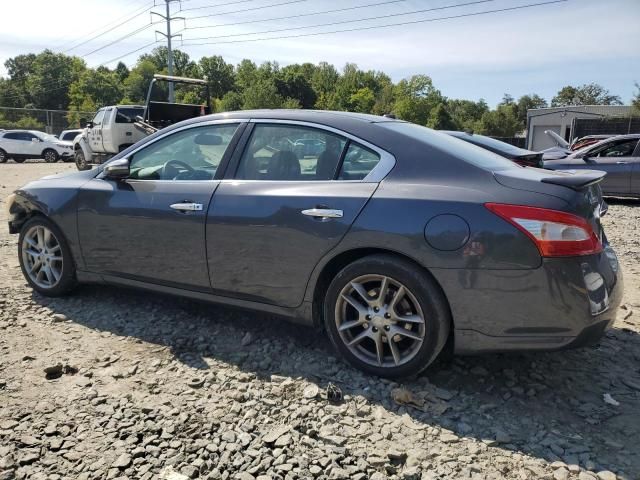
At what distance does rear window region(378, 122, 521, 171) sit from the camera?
3140mm

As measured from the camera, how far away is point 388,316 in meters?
3.04

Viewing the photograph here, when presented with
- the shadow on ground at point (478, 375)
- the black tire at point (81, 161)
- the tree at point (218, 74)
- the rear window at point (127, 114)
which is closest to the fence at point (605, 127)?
the rear window at point (127, 114)

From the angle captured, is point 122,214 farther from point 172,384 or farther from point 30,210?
point 172,384

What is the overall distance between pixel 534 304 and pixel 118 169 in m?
3.06

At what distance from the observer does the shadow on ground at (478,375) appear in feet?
8.59

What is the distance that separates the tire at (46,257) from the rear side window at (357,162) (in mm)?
2549

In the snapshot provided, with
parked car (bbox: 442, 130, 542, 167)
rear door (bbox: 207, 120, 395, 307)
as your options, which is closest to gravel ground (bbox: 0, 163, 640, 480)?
rear door (bbox: 207, 120, 395, 307)

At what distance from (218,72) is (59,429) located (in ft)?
367

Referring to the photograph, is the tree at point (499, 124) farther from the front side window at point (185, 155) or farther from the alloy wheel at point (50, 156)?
the front side window at point (185, 155)

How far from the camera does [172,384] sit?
10.3 feet

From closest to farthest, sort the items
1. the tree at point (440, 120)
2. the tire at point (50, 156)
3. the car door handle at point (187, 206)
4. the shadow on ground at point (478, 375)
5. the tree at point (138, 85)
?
the shadow on ground at point (478, 375)
the car door handle at point (187, 206)
the tire at point (50, 156)
the tree at point (440, 120)
the tree at point (138, 85)

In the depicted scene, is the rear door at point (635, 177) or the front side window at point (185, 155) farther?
the rear door at point (635, 177)

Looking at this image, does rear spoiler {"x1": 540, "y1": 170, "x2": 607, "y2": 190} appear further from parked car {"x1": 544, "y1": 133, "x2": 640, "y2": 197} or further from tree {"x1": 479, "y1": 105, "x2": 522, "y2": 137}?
tree {"x1": 479, "y1": 105, "x2": 522, "y2": 137}

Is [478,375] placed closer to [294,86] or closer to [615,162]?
[615,162]
